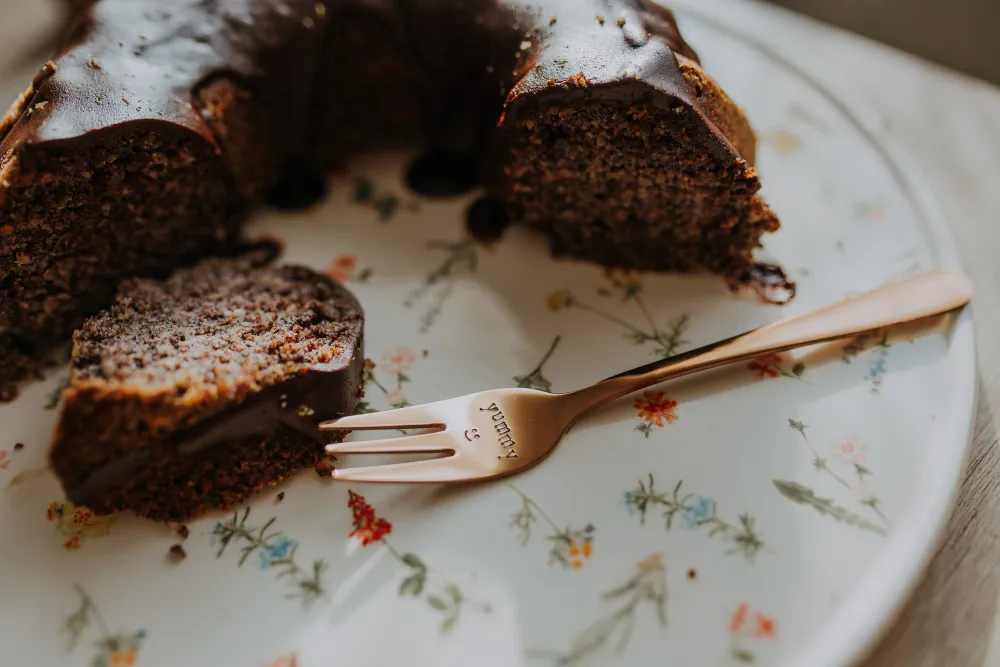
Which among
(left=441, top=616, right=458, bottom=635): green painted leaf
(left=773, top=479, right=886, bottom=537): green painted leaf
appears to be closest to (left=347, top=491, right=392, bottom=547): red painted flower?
(left=441, top=616, right=458, bottom=635): green painted leaf

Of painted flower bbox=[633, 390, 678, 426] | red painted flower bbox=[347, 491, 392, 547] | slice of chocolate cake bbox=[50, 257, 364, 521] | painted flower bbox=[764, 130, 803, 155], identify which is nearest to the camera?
slice of chocolate cake bbox=[50, 257, 364, 521]

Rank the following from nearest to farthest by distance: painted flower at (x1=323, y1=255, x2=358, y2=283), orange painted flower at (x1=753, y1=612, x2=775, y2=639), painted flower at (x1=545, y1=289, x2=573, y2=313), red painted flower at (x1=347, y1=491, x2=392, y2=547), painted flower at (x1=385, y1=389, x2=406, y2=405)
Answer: orange painted flower at (x1=753, y1=612, x2=775, y2=639) < red painted flower at (x1=347, y1=491, x2=392, y2=547) < painted flower at (x1=385, y1=389, x2=406, y2=405) < painted flower at (x1=545, y1=289, x2=573, y2=313) < painted flower at (x1=323, y1=255, x2=358, y2=283)

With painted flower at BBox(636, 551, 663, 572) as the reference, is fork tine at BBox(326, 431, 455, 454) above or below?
above

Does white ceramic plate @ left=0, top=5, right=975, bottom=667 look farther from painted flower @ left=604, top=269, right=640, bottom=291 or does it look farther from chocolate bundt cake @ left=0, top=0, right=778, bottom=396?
chocolate bundt cake @ left=0, top=0, right=778, bottom=396

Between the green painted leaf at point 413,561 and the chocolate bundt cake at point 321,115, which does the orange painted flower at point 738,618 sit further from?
the chocolate bundt cake at point 321,115

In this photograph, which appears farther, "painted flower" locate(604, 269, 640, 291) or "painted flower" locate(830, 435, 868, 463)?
"painted flower" locate(604, 269, 640, 291)

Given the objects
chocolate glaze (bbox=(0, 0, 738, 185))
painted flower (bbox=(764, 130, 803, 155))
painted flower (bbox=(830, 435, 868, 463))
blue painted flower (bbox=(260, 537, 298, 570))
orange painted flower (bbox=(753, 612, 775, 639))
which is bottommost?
blue painted flower (bbox=(260, 537, 298, 570))

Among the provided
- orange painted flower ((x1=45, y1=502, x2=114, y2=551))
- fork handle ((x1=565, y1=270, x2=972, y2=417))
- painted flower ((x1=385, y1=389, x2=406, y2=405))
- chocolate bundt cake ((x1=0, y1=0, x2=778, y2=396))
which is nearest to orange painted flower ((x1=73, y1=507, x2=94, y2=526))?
orange painted flower ((x1=45, y1=502, x2=114, y2=551))

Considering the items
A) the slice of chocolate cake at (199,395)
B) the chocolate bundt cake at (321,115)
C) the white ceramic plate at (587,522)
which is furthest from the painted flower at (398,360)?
the chocolate bundt cake at (321,115)
